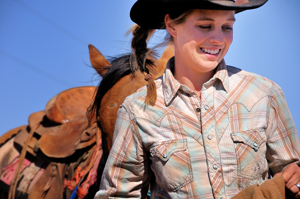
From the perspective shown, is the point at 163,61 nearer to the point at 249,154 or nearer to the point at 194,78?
the point at 194,78

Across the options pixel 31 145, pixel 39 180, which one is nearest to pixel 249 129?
pixel 39 180

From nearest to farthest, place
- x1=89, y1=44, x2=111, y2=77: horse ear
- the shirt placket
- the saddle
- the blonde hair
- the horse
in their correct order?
the shirt placket
the blonde hair
the horse
x1=89, y1=44, x2=111, y2=77: horse ear
the saddle

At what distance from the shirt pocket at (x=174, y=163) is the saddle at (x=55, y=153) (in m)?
1.26

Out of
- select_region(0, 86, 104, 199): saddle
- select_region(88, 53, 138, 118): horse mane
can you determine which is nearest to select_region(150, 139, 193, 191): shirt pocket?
select_region(88, 53, 138, 118): horse mane

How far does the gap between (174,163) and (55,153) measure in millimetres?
2200

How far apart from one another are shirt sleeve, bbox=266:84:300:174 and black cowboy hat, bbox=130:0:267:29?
393mm

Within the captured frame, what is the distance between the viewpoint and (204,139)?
5.43ft

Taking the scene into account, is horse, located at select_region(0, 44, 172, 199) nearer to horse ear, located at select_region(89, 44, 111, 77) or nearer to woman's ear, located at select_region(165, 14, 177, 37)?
horse ear, located at select_region(89, 44, 111, 77)

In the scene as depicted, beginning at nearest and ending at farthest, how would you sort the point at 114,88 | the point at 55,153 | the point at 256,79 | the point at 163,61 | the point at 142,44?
the point at 256,79
the point at 142,44
the point at 114,88
the point at 163,61
the point at 55,153

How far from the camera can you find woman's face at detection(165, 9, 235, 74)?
5.49 feet

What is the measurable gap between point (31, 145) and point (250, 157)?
2789 millimetres

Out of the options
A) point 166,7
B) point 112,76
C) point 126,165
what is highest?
point 166,7

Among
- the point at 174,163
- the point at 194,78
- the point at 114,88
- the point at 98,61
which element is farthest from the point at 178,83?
the point at 98,61

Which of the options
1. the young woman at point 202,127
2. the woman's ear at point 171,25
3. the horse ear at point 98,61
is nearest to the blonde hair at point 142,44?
the woman's ear at point 171,25
